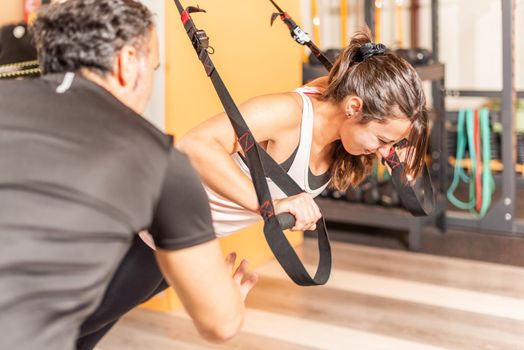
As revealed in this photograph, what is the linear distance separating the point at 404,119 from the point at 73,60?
952mm

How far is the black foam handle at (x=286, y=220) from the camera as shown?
1.45m

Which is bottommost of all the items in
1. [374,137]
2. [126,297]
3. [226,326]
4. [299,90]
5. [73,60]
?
[126,297]

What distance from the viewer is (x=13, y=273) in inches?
35.0

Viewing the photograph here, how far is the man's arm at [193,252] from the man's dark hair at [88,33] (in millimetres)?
188

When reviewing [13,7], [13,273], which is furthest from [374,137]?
[13,7]

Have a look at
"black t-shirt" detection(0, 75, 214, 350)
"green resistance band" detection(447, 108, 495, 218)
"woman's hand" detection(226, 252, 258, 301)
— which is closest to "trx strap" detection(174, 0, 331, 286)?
"woman's hand" detection(226, 252, 258, 301)

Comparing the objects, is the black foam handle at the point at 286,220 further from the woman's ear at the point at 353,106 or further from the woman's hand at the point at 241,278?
the woman's ear at the point at 353,106

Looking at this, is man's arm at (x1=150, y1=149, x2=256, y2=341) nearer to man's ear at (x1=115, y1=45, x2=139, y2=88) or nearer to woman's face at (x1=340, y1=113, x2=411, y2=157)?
man's ear at (x1=115, y1=45, x2=139, y2=88)

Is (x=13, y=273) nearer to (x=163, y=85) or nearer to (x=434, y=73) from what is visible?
(x=163, y=85)

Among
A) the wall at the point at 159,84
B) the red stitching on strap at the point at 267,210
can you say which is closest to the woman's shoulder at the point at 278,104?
the red stitching on strap at the point at 267,210

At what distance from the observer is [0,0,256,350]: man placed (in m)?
0.89

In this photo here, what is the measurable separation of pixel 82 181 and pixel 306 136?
0.95m

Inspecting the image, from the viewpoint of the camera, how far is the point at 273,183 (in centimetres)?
174

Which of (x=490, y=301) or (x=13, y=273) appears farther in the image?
(x=490, y=301)
